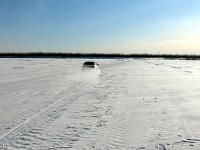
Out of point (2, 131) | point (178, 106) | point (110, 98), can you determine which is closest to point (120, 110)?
point (178, 106)

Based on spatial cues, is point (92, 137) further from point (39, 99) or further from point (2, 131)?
point (39, 99)

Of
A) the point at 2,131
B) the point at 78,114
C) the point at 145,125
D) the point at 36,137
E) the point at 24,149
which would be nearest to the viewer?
the point at 24,149

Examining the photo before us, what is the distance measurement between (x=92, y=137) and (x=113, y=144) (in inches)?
28.7

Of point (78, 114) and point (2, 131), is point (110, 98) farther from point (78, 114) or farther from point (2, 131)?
point (2, 131)

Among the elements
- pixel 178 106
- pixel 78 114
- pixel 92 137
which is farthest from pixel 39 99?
pixel 92 137

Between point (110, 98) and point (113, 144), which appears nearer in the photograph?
point (113, 144)

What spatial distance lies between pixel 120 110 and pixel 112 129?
10.5 ft

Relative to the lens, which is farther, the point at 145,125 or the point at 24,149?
the point at 145,125

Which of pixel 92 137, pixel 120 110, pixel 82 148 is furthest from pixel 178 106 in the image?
pixel 82 148

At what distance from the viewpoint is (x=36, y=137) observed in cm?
837

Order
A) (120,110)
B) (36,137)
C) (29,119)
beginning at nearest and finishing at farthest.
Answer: (36,137) < (29,119) < (120,110)

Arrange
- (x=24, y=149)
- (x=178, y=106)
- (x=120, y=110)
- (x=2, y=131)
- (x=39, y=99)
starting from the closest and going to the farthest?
(x=24, y=149) → (x=2, y=131) → (x=120, y=110) → (x=178, y=106) → (x=39, y=99)

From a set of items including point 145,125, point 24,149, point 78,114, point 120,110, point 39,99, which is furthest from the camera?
point 39,99

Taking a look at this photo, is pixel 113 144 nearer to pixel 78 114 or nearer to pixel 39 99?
pixel 78 114
